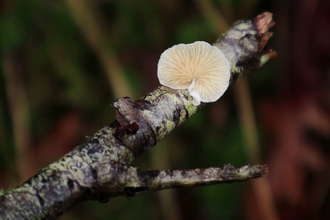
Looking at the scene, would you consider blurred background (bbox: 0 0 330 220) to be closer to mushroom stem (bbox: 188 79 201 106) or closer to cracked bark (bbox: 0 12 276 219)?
mushroom stem (bbox: 188 79 201 106)

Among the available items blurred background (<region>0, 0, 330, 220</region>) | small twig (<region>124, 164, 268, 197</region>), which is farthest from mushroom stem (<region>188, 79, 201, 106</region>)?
blurred background (<region>0, 0, 330, 220</region>)

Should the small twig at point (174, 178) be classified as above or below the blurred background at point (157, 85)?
below

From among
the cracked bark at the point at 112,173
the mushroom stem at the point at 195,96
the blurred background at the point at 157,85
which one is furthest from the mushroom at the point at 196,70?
the blurred background at the point at 157,85

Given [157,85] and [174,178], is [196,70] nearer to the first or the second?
[174,178]

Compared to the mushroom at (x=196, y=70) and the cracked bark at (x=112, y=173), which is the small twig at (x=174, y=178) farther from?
the mushroom at (x=196, y=70)

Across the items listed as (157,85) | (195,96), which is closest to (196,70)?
(195,96)

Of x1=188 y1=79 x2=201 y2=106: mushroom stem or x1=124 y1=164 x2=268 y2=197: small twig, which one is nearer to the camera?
x1=124 y1=164 x2=268 y2=197: small twig
